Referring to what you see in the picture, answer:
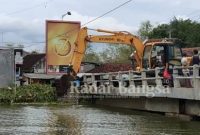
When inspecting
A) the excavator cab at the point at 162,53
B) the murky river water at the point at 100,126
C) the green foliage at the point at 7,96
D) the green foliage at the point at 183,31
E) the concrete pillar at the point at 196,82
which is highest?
the green foliage at the point at 183,31

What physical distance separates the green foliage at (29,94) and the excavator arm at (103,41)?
7.67m

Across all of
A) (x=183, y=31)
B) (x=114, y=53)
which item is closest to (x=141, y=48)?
(x=183, y=31)

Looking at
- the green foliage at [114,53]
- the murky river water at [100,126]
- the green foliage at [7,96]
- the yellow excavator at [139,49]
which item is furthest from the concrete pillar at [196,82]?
the green foliage at [114,53]

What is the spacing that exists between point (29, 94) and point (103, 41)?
9.26 meters

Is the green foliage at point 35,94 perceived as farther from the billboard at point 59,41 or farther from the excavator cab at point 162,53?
the billboard at point 59,41

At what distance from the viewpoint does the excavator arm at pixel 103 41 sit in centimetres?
3122

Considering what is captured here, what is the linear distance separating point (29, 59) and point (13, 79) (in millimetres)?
31085

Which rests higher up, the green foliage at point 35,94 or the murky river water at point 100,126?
the green foliage at point 35,94

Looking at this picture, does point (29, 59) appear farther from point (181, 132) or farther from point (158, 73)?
point (181, 132)

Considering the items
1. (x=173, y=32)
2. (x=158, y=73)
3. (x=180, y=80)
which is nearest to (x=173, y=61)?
(x=158, y=73)

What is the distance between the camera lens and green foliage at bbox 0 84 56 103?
37.4 meters

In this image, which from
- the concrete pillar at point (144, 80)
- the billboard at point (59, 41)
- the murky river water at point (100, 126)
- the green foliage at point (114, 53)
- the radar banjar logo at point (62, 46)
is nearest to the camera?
the murky river water at point (100, 126)

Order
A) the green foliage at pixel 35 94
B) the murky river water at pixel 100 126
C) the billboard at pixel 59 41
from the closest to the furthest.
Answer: the murky river water at pixel 100 126, the green foliage at pixel 35 94, the billboard at pixel 59 41

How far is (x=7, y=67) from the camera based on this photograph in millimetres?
56281
